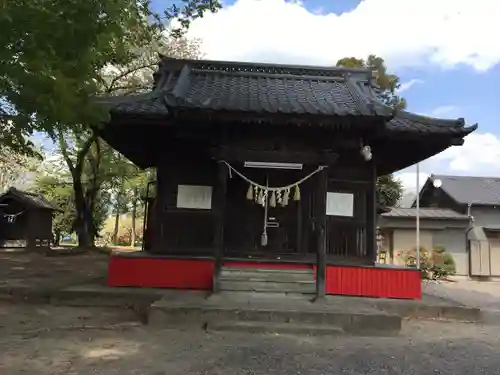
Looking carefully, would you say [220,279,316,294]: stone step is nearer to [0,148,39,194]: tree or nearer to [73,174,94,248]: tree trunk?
[73,174,94,248]: tree trunk

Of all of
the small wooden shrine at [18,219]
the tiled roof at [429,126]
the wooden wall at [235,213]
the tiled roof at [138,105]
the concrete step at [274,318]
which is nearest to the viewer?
the concrete step at [274,318]

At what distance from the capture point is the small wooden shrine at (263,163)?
359 inches

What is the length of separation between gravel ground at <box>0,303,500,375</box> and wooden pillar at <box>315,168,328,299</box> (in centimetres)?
161

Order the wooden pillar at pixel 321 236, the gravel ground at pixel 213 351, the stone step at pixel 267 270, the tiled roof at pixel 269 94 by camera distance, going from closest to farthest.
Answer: the gravel ground at pixel 213 351, the tiled roof at pixel 269 94, the wooden pillar at pixel 321 236, the stone step at pixel 267 270

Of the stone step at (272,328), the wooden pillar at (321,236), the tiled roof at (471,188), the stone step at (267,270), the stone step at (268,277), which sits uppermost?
the tiled roof at (471,188)

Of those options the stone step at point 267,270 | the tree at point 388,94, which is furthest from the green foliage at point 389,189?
the stone step at point 267,270

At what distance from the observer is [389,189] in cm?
2755

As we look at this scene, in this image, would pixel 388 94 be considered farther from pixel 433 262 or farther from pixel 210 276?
pixel 210 276

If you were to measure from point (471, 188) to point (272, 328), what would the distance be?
881 inches

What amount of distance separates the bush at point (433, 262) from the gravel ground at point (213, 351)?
1272 centimetres

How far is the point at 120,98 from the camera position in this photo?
32.6 feet

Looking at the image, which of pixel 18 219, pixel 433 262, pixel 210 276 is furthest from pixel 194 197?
pixel 18 219

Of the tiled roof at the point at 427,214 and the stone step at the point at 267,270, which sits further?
the tiled roof at the point at 427,214

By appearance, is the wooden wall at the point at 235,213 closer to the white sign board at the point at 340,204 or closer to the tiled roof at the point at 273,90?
the white sign board at the point at 340,204
